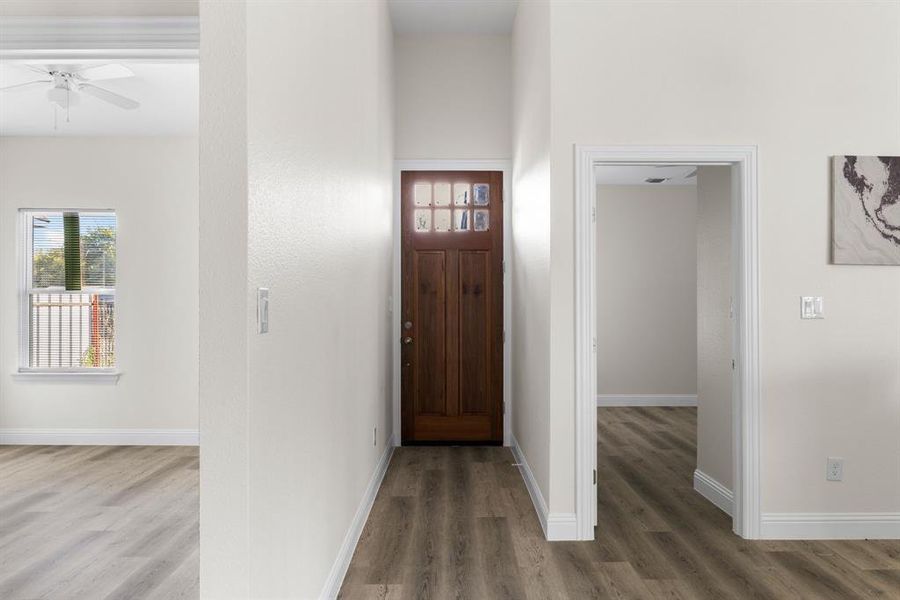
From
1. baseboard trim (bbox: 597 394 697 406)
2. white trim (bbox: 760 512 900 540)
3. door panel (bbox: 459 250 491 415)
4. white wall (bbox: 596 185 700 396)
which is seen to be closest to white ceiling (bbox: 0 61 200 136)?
door panel (bbox: 459 250 491 415)

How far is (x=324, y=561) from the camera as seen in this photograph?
87.5 inches

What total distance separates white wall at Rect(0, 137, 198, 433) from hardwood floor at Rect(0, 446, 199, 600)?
38 centimetres

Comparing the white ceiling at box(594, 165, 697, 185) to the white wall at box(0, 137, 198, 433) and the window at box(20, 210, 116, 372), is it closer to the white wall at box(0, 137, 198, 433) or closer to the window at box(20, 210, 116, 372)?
the white wall at box(0, 137, 198, 433)

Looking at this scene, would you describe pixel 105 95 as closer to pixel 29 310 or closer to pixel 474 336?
pixel 29 310

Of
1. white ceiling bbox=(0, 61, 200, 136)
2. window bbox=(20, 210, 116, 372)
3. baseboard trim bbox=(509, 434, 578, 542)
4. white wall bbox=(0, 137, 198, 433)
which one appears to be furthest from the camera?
window bbox=(20, 210, 116, 372)

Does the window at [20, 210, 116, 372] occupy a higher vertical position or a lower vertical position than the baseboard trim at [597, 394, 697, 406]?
higher

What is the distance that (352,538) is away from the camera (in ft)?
9.26

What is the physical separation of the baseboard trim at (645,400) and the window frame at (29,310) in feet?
17.5

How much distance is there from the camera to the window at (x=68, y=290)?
536 centimetres

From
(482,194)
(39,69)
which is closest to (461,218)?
(482,194)

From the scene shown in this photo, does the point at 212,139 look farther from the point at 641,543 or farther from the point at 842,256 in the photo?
the point at 842,256

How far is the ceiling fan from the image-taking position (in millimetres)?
3691

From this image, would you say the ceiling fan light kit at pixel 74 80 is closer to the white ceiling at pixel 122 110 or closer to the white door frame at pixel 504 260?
the white ceiling at pixel 122 110

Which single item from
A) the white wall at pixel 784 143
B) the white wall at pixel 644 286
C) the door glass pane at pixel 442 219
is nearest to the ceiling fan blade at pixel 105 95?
A: the door glass pane at pixel 442 219
